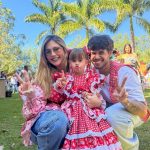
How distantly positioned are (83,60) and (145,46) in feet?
218

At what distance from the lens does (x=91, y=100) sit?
3.69m

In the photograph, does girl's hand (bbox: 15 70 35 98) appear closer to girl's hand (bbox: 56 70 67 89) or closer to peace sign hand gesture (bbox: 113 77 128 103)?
girl's hand (bbox: 56 70 67 89)

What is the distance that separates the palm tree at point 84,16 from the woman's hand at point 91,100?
3166cm

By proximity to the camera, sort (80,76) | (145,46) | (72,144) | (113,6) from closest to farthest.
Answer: (72,144) < (80,76) < (113,6) < (145,46)

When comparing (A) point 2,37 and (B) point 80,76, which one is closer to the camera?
(B) point 80,76

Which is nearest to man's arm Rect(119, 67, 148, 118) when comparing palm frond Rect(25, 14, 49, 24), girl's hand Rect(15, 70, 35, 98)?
girl's hand Rect(15, 70, 35, 98)

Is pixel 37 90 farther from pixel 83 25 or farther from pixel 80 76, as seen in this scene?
pixel 83 25

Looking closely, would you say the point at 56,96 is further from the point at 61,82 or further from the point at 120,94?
the point at 120,94

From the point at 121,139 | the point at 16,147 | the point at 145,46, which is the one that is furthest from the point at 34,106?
the point at 145,46

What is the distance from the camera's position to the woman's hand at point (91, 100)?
3691 millimetres

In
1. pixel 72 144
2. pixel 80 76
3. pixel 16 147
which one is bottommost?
pixel 16 147

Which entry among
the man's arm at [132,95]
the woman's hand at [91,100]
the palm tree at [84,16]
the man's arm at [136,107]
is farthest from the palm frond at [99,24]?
the woman's hand at [91,100]

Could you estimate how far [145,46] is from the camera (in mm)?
69188

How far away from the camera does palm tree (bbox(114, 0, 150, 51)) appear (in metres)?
34.7
